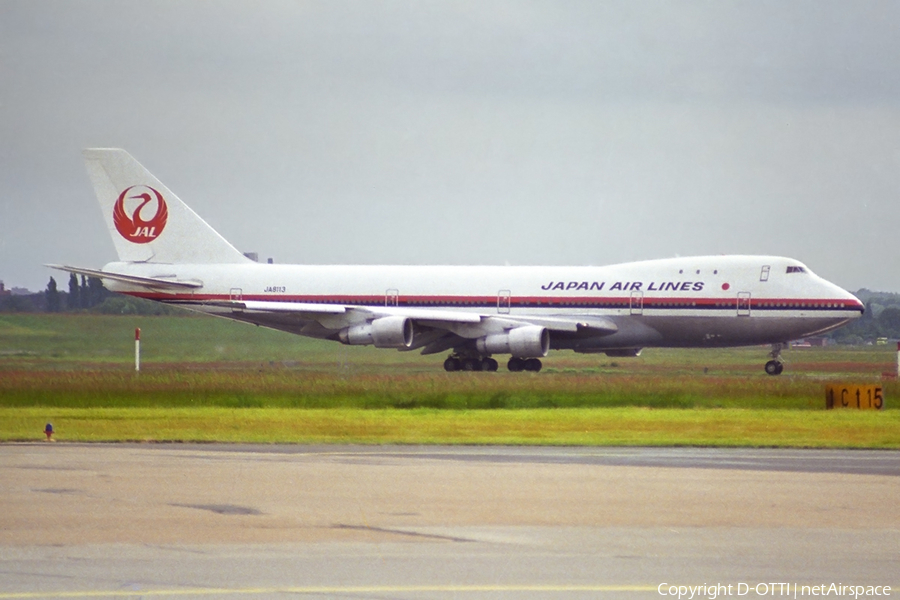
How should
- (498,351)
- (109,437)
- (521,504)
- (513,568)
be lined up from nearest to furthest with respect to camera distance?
1. (513,568)
2. (521,504)
3. (109,437)
4. (498,351)

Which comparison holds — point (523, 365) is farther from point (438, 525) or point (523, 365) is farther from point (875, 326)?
point (875, 326)

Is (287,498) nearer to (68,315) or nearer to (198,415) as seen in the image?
(198,415)

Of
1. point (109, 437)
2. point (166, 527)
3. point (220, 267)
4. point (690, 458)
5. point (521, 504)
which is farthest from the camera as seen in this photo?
point (220, 267)

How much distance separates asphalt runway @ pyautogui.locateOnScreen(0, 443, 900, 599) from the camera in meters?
9.01

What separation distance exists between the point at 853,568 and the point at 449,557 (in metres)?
3.06

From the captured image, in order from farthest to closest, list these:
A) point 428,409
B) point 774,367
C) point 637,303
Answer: point 637,303, point 774,367, point 428,409

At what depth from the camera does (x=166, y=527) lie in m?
11.1

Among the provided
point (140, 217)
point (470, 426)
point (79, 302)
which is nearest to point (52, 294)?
point (79, 302)

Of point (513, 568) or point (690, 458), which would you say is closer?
point (513, 568)

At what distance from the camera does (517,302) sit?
42.4 metres

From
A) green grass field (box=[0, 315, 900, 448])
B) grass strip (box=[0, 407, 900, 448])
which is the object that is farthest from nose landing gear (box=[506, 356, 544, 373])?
grass strip (box=[0, 407, 900, 448])

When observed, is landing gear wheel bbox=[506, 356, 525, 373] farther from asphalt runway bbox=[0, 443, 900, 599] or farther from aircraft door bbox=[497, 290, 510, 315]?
asphalt runway bbox=[0, 443, 900, 599]

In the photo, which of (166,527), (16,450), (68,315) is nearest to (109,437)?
(16,450)

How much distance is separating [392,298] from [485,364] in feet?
12.9
